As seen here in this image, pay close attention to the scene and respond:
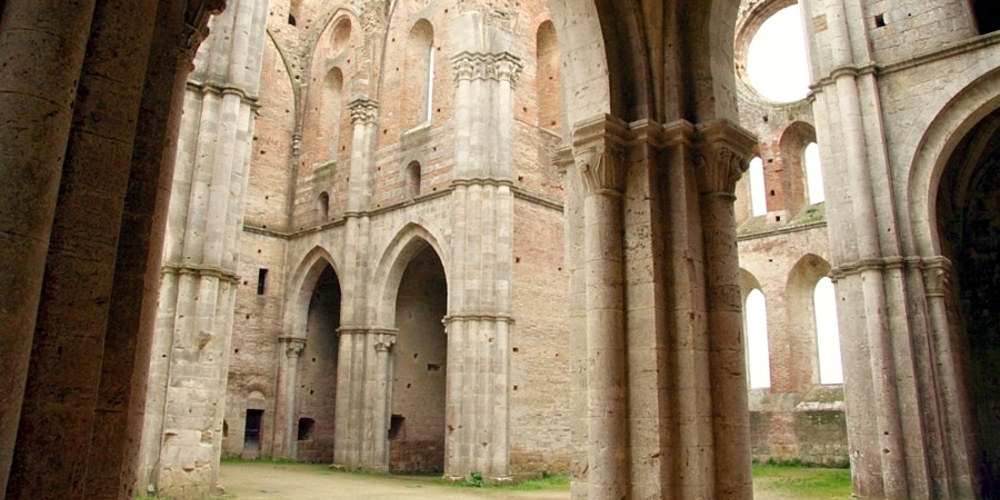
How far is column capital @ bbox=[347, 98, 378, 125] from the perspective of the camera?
74.3ft

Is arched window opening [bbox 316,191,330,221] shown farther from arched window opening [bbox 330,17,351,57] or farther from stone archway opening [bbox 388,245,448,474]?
arched window opening [bbox 330,17,351,57]

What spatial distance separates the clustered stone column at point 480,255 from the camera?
17875mm

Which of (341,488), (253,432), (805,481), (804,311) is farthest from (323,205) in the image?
(805,481)

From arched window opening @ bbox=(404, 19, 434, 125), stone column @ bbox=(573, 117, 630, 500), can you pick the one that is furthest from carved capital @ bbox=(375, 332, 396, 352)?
stone column @ bbox=(573, 117, 630, 500)

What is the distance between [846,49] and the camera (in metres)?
12.4

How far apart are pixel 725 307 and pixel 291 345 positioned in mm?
19934

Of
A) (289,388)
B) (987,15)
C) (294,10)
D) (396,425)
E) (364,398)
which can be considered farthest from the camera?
(294,10)

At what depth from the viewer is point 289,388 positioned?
76.4 feet

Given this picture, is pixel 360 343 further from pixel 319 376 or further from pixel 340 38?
pixel 340 38

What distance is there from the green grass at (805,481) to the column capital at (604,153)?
9.79 metres

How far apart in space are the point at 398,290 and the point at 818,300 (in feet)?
38.8

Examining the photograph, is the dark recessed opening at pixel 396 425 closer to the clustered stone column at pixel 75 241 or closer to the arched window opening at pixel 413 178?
the arched window opening at pixel 413 178

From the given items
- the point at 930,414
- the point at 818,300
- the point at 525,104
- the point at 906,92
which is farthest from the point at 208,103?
the point at 818,300

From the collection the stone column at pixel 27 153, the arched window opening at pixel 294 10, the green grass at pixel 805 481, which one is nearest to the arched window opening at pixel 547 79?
the arched window opening at pixel 294 10
